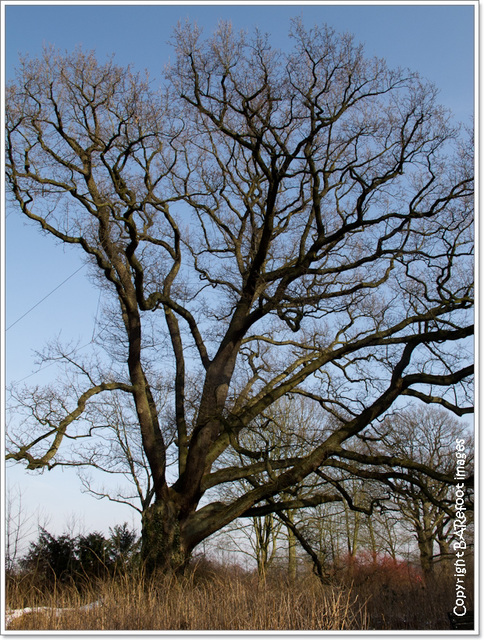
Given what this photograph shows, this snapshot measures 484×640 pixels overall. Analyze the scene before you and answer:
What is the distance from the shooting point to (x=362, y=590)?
39.2 feet

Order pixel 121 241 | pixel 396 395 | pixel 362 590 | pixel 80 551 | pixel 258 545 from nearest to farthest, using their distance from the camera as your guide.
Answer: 1. pixel 396 395
2. pixel 362 590
3. pixel 121 241
4. pixel 80 551
5. pixel 258 545

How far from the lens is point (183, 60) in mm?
11742

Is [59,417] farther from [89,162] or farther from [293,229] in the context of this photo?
[293,229]

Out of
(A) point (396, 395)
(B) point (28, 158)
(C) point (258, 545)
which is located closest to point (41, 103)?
(B) point (28, 158)

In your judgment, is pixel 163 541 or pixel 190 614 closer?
pixel 190 614

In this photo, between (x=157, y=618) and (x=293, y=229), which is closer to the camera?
(x=157, y=618)

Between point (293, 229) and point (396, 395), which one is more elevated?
point (293, 229)

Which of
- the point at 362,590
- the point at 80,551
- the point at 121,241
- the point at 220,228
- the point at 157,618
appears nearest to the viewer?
the point at 157,618

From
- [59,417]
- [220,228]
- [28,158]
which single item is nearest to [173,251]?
[220,228]

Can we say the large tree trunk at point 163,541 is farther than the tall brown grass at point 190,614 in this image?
Yes

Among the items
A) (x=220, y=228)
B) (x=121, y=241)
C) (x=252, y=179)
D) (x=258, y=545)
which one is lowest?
(x=258, y=545)

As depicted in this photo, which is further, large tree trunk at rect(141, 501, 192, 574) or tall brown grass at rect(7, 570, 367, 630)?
large tree trunk at rect(141, 501, 192, 574)

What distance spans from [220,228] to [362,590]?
8.66 metres

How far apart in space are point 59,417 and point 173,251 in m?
4.80
